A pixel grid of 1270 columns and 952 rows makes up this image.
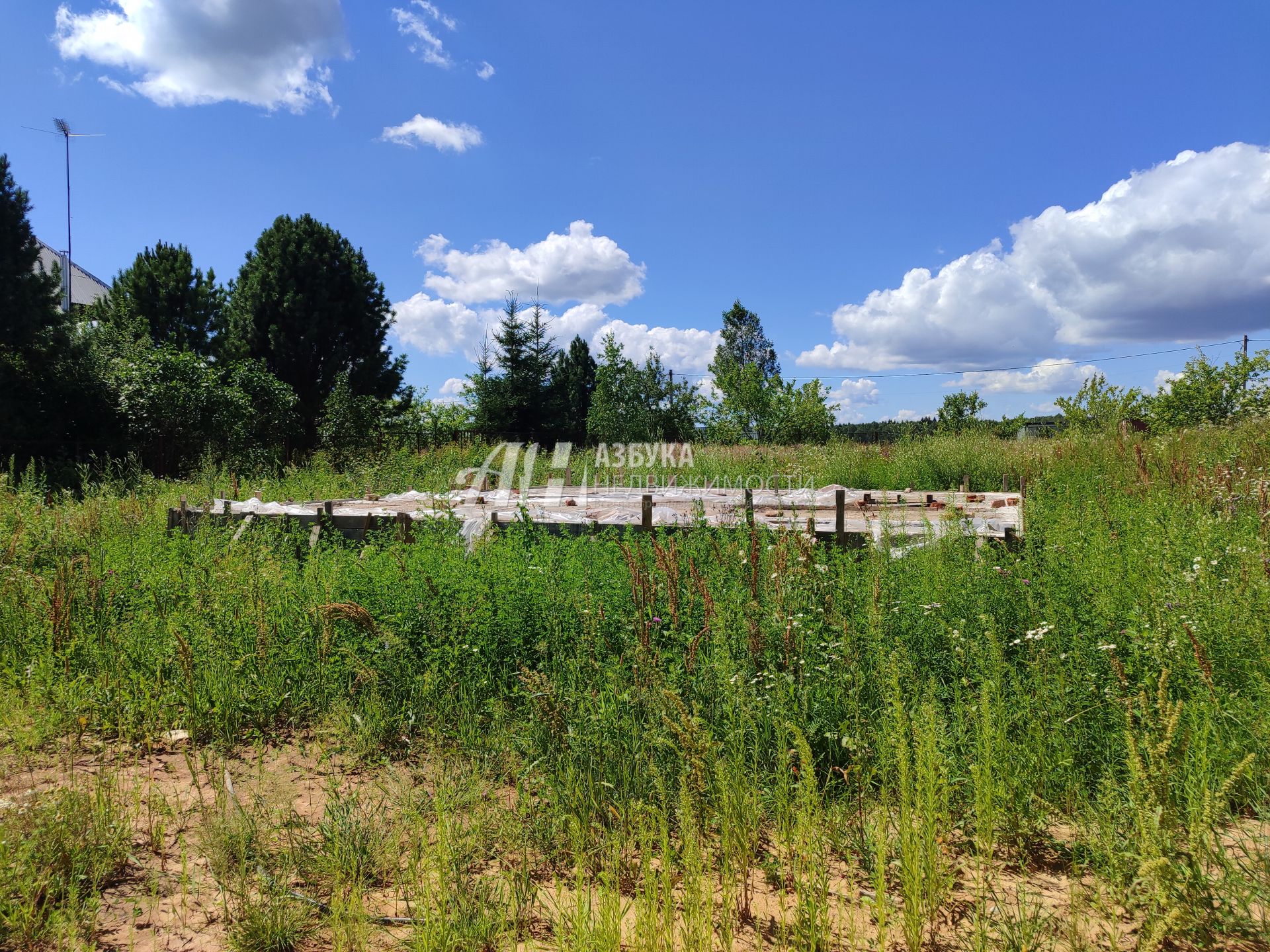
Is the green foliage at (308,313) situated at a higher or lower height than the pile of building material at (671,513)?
higher

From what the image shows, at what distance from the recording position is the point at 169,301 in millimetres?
22812

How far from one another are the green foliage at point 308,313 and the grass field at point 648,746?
19279 mm

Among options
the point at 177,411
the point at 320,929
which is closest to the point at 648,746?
the point at 320,929

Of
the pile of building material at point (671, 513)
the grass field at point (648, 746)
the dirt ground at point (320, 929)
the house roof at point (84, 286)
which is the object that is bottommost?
the dirt ground at point (320, 929)

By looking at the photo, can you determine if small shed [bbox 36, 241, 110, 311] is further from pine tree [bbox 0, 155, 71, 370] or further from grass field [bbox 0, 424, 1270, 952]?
grass field [bbox 0, 424, 1270, 952]

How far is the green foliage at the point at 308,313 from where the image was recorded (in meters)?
22.1

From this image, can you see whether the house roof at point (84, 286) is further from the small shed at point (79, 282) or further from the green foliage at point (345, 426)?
the green foliage at point (345, 426)

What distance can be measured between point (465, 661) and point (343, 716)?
1.86 feet

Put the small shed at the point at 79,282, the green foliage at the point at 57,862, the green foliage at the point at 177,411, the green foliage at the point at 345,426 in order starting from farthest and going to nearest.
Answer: the small shed at the point at 79,282 → the green foliage at the point at 345,426 → the green foliage at the point at 177,411 → the green foliage at the point at 57,862

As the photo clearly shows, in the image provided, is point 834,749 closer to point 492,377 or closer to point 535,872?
point 535,872

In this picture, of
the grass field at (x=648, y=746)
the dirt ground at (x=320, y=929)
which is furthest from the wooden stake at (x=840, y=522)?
the dirt ground at (x=320, y=929)


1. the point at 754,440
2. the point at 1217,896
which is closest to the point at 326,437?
the point at 754,440

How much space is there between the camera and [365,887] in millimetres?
2104

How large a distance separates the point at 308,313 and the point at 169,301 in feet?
15.1
